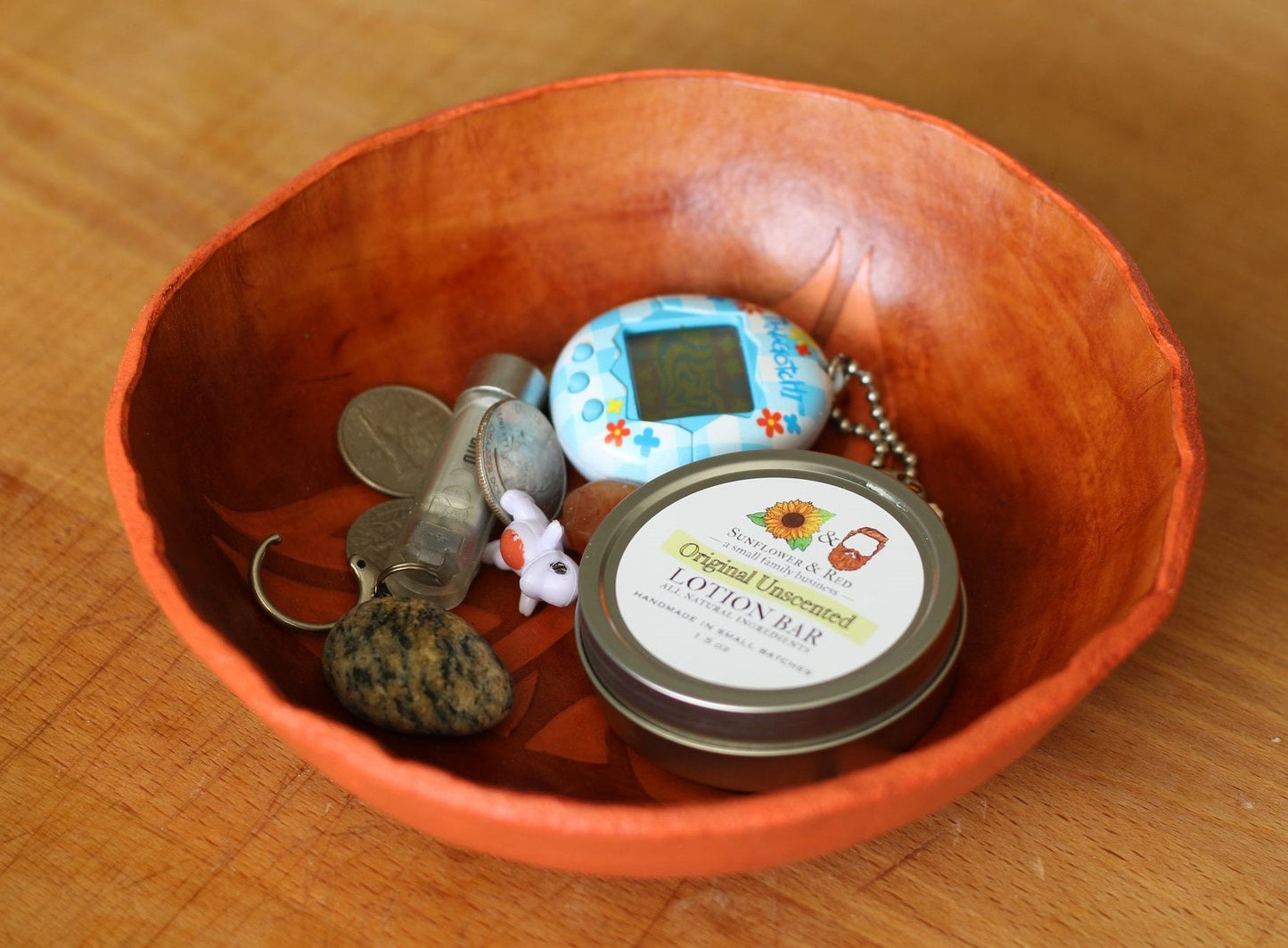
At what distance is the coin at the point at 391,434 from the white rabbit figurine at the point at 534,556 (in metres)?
0.12

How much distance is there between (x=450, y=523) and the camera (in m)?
0.86

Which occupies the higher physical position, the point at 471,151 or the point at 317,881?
the point at 471,151

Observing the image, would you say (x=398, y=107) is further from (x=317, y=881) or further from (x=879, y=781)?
(x=879, y=781)

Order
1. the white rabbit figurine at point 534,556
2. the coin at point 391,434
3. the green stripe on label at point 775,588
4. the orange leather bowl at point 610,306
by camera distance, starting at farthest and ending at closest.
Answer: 1. the coin at point 391,434
2. the white rabbit figurine at point 534,556
3. the green stripe on label at point 775,588
4. the orange leather bowl at point 610,306

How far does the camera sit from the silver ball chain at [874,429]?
96 cm

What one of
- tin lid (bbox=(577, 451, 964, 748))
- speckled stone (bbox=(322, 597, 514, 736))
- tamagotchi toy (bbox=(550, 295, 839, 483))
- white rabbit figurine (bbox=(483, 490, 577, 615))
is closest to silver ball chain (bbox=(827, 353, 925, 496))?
tamagotchi toy (bbox=(550, 295, 839, 483))

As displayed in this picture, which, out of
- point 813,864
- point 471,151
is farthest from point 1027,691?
point 471,151

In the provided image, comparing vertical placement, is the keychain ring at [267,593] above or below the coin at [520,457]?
below

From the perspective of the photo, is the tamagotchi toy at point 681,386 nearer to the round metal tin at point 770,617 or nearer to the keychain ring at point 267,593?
the round metal tin at point 770,617

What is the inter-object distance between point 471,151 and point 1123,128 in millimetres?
710

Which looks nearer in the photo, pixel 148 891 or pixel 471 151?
pixel 148 891

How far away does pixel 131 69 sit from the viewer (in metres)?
1.35

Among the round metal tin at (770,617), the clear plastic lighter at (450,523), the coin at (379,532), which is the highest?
the round metal tin at (770,617)

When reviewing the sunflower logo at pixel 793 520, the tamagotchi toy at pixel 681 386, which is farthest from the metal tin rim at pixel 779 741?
the tamagotchi toy at pixel 681 386
